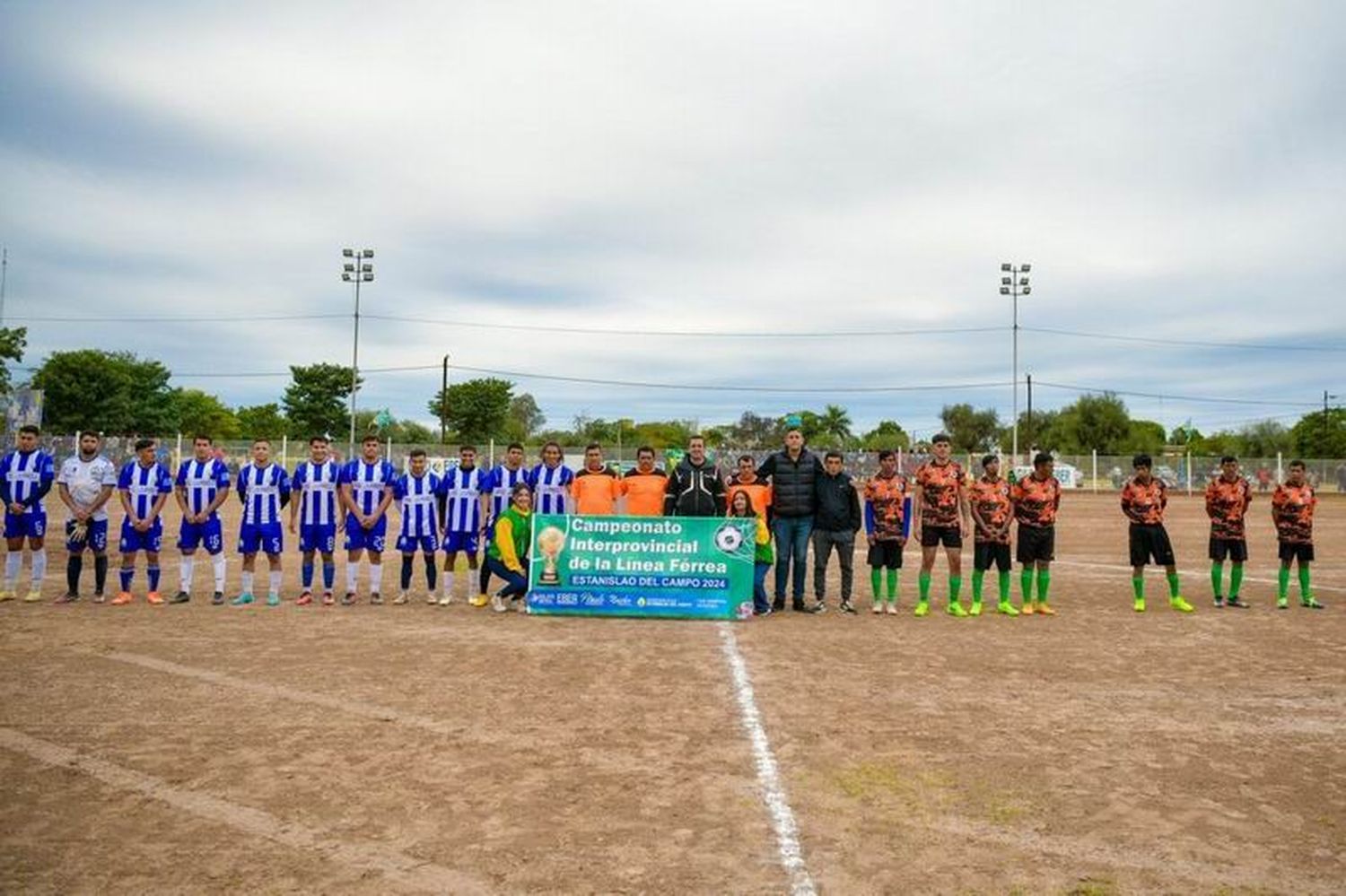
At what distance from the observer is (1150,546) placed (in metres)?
11.2

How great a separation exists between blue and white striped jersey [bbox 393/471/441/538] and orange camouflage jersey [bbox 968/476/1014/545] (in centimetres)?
662

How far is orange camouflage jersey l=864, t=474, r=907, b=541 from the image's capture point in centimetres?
1092

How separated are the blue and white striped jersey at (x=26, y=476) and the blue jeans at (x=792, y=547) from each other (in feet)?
28.4

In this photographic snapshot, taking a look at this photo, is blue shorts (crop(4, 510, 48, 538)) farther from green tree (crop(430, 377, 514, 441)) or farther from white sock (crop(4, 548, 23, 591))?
green tree (crop(430, 377, 514, 441))

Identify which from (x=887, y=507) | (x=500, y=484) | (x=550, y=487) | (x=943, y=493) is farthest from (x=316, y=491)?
(x=943, y=493)

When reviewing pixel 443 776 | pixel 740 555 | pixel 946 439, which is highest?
pixel 946 439

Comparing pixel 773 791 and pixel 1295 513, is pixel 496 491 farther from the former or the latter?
pixel 1295 513

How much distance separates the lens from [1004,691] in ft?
22.8

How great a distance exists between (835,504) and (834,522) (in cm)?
22

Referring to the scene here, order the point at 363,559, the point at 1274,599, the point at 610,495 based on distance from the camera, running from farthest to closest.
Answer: the point at 363,559, the point at 1274,599, the point at 610,495

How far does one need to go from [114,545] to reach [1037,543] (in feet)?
53.6

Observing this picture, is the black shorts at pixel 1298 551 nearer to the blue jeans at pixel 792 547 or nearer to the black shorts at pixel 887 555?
the black shorts at pixel 887 555

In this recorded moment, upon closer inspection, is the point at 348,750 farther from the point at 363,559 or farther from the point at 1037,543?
the point at 363,559

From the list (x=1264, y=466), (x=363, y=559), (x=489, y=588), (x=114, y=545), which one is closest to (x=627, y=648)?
(x=489, y=588)
